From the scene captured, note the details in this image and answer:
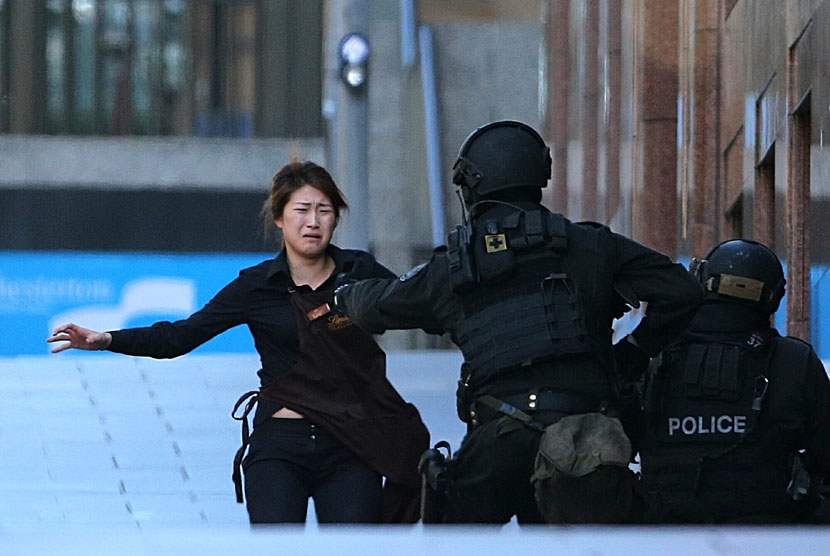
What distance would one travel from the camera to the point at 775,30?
11.0m

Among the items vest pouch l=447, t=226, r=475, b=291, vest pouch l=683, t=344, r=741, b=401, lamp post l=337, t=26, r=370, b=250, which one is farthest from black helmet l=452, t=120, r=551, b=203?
lamp post l=337, t=26, r=370, b=250

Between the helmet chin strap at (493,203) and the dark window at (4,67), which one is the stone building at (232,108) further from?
the helmet chin strap at (493,203)

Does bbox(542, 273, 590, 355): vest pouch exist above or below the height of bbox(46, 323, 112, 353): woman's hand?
above

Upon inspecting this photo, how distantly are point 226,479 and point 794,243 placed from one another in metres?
3.39

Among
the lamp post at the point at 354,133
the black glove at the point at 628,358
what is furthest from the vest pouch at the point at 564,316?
the lamp post at the point at 354,133

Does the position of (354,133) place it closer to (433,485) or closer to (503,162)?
(503,162)

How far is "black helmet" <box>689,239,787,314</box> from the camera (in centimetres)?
598

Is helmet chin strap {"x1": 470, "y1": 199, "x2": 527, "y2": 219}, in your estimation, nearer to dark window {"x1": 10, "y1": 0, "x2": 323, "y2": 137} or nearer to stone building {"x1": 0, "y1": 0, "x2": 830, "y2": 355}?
stone building {"x1": 0, "y1": 0, "x2": 830, "y2": 355}

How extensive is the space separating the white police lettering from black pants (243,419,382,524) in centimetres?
96

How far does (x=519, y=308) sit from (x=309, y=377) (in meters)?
0.93

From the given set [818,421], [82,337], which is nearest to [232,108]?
[82,337]

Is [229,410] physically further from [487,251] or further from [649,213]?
[487,251]

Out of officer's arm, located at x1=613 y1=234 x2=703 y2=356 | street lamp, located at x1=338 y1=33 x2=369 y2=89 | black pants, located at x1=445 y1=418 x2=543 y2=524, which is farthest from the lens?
street lamp, located at x1=338 y1=33 x2=369 y2=89

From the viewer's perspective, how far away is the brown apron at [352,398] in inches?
227
